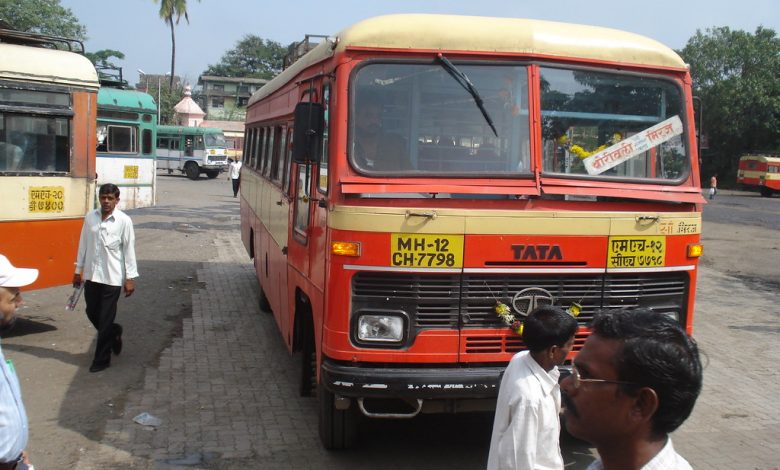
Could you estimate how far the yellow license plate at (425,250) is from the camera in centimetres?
468

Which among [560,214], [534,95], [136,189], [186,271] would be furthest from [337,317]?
[136,189]

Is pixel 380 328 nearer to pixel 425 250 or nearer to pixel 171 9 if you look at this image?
pixel 425 250

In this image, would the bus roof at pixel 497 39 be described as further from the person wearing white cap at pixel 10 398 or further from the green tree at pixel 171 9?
the green tree at pixel 171 9

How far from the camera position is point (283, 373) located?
7695 mm

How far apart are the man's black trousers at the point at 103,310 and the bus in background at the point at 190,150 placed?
38.8m

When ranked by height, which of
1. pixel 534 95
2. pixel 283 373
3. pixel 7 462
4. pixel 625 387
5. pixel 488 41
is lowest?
pixel 283 373

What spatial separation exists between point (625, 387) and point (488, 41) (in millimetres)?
3562

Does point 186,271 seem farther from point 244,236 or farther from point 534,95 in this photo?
point 534,95

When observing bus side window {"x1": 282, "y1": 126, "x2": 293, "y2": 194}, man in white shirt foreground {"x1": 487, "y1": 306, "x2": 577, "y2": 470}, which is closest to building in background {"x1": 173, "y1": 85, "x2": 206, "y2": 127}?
bus side window {"x1": 282, "y1": 126, "x2": 293, "y2": 194}

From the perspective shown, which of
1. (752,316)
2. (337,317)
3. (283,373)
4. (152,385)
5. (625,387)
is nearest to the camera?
(625,387)

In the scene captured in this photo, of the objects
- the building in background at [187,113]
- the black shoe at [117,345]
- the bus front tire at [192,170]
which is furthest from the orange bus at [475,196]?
the building in background at [187,113]

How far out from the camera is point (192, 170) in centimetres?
4553

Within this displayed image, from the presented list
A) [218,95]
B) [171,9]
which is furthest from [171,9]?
[218,95]

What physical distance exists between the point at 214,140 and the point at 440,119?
42.9m
